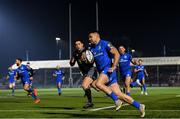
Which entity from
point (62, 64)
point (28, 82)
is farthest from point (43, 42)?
point (28, 82)

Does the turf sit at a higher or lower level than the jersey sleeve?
lower

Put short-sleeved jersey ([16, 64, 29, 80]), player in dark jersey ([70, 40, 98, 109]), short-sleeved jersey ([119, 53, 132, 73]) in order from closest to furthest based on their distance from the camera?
1. player in dark jersey ([70, 40, 98, 109])
2. short-sleeved jersey ([119, 53, 132, 73])
3. short-sleeved jersey ([16, 64, 29, 80])

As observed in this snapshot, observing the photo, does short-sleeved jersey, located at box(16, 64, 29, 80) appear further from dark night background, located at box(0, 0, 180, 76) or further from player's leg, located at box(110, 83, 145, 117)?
dark night background, located at box(0, 0, 180, 76)

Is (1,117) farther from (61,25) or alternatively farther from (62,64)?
(61,25)

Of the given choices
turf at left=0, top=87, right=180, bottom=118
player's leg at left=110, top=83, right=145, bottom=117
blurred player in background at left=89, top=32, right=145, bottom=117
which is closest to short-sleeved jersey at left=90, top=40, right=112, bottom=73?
blurred player in background at left=89, top=32, right=145, bottom=117

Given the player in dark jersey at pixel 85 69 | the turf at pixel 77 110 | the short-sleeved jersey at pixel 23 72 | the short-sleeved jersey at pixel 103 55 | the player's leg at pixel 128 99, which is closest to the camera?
the player's leg at pixel 128 99

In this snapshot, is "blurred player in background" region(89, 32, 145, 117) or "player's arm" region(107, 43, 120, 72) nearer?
"player's arm" region(107, 43, 120, 72)

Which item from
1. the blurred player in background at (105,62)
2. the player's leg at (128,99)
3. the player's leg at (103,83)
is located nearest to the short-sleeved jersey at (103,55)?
the blurred player in background at (105,62)

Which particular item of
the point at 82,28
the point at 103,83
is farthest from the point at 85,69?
the point at 82,28

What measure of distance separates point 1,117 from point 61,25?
73.9 m

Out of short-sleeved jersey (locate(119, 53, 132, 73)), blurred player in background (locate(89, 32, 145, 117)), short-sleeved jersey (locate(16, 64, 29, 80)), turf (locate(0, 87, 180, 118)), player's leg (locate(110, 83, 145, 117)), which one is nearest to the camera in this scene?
player's leg (locate(110, 83, 145, 117))

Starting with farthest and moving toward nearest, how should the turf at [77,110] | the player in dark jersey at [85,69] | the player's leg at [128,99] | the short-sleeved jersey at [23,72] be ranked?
the short-sleeved jersey at [23,72] → the player in dark jersey at [85,69] → the turf at [77,110] → the player's leg at [128,99]

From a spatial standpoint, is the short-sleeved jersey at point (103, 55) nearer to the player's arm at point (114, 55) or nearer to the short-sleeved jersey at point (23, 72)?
the player's arm at point (114, 55)

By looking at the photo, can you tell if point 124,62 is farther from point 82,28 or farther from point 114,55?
point 82,28
